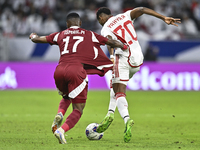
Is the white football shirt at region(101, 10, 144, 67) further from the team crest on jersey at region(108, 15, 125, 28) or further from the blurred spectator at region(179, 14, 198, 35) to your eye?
the blurred spectator at region(179, 14, 198, 35)

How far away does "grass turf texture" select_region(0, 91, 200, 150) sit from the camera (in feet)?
18.7

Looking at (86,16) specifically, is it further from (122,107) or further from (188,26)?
(122,107)

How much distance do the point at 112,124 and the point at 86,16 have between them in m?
9.07

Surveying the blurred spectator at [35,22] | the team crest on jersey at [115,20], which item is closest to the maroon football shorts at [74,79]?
the team crest on jersey at [115,20]

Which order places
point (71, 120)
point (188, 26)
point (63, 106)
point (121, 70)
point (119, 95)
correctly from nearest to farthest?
point (71, 120)
point (63, 106)
point (119, 95)
point (121, 70)
point (188, 26)

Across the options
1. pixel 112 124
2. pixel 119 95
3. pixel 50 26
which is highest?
pixel 50 26

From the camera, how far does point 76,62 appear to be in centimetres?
566

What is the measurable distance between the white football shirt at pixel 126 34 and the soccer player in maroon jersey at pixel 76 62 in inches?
18.1

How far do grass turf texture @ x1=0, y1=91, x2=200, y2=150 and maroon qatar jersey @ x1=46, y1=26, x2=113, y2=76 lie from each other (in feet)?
3.75

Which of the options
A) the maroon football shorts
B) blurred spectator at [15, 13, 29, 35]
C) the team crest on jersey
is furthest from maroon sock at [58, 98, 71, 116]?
blurred spectator at [15, 13, 29, 35]

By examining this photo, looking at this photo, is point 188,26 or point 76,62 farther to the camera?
point 188,26

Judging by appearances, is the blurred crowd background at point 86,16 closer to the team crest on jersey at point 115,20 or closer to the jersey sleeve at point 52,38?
the team crest on jersey at point 115,20

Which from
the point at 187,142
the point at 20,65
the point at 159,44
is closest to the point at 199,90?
the point at 159,44

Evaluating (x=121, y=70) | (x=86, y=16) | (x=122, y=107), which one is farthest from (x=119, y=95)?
(x=86, y=16)
